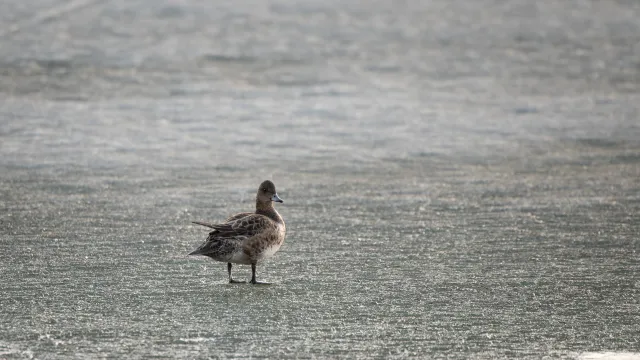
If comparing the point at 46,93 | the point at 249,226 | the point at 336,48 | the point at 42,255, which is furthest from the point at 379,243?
the point at 336,48

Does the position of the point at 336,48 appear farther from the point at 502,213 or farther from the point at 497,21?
the point at 502,213

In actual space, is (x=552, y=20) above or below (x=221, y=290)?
above

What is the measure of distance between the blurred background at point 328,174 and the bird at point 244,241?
179 millimetres

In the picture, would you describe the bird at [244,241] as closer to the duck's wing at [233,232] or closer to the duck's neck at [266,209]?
the duck's wing at [233,232]

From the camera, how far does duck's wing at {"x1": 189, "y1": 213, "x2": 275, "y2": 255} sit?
6680 mm

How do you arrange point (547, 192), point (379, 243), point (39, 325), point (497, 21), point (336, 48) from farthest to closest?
point (497, 21), point (336, 48), point (547, 192), point (379, 243), point (39, 325)

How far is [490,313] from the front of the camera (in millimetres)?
5957

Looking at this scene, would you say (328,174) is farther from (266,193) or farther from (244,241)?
(244,241)

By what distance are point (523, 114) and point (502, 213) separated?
13.1 ft

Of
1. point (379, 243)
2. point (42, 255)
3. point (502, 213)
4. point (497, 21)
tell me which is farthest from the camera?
point (497, 21)

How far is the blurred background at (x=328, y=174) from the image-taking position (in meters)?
5.76

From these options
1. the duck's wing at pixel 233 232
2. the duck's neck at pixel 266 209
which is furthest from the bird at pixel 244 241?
the duck's neck at pixel 266 209

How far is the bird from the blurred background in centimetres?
18

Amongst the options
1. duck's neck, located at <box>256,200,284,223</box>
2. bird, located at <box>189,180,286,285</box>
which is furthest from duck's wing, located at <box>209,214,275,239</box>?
duck's neck, located at <box>256,200,284,223</box>
